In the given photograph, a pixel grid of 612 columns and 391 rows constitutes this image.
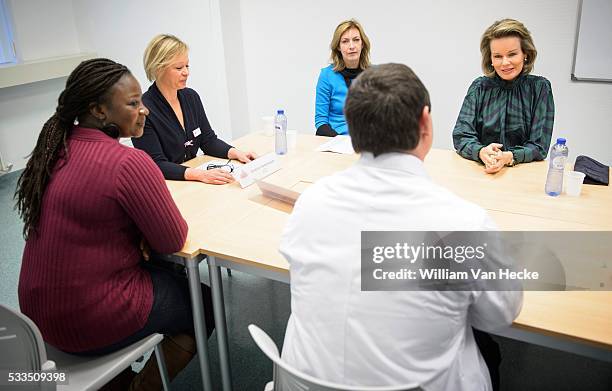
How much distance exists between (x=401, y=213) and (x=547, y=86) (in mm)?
1765

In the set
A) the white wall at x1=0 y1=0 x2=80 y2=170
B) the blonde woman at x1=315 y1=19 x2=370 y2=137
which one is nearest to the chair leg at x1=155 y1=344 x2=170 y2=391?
the blonde woman at x1=315 y1=19 x2=370 y2=137

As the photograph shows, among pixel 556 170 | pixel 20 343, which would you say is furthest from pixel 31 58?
pixel 556 170

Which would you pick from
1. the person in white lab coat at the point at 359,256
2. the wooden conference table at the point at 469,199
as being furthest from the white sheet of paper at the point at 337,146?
the person in white lab coat at the point at 359,256

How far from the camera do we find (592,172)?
2.21 metres

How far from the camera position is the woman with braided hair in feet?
4.81

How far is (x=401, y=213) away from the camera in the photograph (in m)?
1.06

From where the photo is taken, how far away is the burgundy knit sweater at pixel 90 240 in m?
1.46

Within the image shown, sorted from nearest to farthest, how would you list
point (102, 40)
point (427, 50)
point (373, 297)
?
point (373, 297), point (427, 50), point (102, 40)

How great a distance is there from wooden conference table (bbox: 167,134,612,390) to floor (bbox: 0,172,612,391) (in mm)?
296

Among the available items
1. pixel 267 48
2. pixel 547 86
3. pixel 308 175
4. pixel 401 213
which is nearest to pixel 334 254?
pixel 401 213

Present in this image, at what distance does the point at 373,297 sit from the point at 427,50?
3.38 meters

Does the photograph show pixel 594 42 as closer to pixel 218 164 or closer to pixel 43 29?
pixel 218 164

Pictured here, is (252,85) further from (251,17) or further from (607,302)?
(607,302)

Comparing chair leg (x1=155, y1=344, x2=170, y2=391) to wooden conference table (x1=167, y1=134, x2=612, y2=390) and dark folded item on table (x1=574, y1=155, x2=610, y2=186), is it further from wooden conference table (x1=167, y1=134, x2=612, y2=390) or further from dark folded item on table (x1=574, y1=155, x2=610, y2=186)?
dark folded item on table (x1=574, y1=155, x2=610, y2=186)
